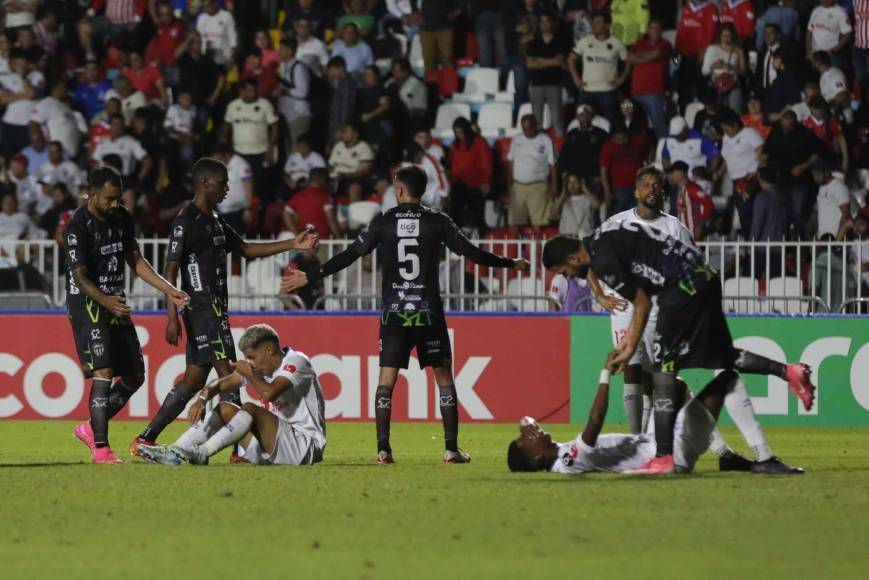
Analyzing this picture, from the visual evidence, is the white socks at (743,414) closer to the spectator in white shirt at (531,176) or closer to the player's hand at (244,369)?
the player's hand at (244,369)

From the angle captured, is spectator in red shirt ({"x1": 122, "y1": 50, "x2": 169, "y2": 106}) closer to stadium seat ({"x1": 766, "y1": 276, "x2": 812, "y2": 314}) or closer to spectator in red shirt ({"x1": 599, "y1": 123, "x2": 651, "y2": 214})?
spectator in red shirt ({"x1": 599, "y1": 123, "x2": 651, "y2": 214})

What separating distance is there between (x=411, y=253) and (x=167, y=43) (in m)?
13.7

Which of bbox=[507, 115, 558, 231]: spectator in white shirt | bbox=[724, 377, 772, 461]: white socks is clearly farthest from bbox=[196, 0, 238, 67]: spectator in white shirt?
bbox=[724, 377, 772, 461]: white socks

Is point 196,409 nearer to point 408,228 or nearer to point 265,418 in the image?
point 265,418

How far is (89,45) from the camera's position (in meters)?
25.9

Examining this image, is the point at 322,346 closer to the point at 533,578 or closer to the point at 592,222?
the point at 592,222

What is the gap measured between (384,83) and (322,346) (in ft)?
23.1

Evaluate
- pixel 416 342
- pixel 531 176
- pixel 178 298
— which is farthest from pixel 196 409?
pixel 531 176

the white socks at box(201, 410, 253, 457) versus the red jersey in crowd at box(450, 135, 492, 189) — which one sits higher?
the red jersey in crowd at box(450, 135, 492, 189)

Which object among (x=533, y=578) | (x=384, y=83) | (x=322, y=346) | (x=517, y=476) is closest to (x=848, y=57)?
(x=384, y=83)

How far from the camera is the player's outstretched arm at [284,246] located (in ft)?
41.7

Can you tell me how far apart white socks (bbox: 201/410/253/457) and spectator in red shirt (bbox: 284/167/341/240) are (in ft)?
32.4

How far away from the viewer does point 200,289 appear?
12.4 meters

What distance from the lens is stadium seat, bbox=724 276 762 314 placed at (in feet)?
58.3
